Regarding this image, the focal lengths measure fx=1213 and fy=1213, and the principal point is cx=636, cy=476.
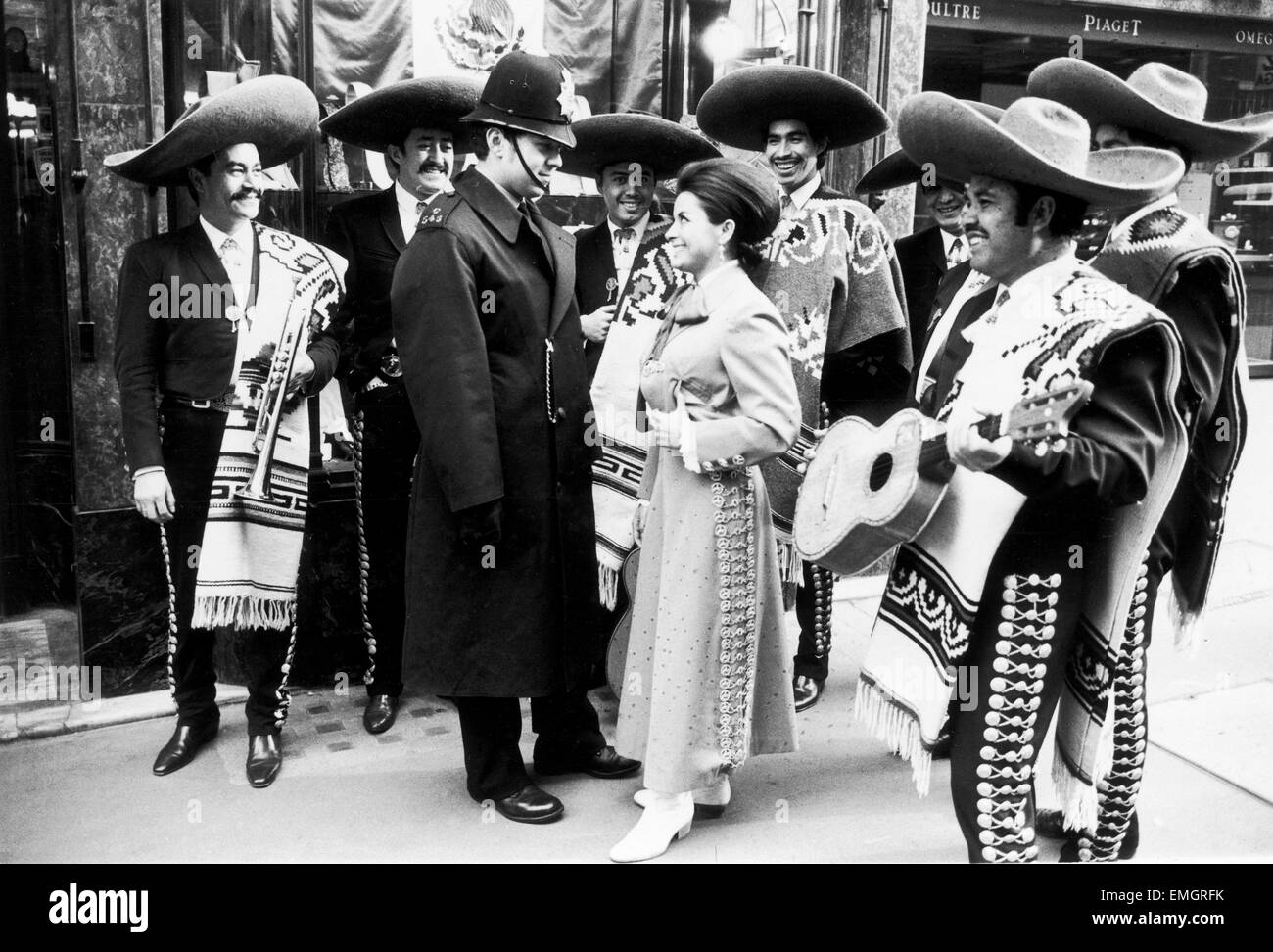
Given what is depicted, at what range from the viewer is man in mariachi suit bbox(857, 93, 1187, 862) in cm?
258

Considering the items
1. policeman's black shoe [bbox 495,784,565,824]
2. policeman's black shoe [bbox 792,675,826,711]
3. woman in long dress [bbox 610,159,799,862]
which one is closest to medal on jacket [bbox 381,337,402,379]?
woman in long dress [bbox 610,159,799,862]

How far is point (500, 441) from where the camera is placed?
11.6ft

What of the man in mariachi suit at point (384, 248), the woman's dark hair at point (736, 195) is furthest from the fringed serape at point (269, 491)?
the woman's dark hair at point (736, 195)

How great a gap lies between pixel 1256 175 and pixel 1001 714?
698 centimetres

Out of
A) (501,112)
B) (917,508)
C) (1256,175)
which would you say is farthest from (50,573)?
(1256,175)

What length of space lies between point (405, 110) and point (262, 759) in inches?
88.8

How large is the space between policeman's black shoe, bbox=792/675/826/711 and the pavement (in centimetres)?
4

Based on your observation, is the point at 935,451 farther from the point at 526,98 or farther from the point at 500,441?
the point at 526,98

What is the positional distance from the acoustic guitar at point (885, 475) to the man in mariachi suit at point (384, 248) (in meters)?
1.74

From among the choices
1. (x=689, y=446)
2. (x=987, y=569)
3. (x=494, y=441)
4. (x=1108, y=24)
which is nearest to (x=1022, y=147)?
(x=987, y=569)

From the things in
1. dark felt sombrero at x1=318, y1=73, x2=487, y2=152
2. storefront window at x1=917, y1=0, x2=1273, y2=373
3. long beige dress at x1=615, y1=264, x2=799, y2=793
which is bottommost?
long beige dress at x1=615, y1=264, x2=799, y2=793

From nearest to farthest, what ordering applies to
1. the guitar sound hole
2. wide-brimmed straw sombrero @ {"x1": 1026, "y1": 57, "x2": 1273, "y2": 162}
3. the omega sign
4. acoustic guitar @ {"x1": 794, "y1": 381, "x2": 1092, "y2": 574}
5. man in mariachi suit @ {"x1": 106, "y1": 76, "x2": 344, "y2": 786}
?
1. acoustic guitar @ {"x1": 794, "y1": 381, "x2": 1092, "y2": 574}
2. the guitar sound hole
3. wide-brimmed straw sombrero @ {"x1": 1026, "y1": 57, "x2": 1273, "y2": 162}
4. man in mariachi suit @ {"x1": 106, "y1": 76, "x2": 344, "y2": 786}
5. the omega sign

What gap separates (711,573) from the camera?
3355mm

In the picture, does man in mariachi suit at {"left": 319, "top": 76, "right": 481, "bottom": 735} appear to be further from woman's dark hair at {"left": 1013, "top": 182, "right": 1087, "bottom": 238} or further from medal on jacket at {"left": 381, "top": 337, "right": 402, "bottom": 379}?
woman's dark hair at {"left": 1013, "top": 182, "right": 1087, "bottom": 238}
